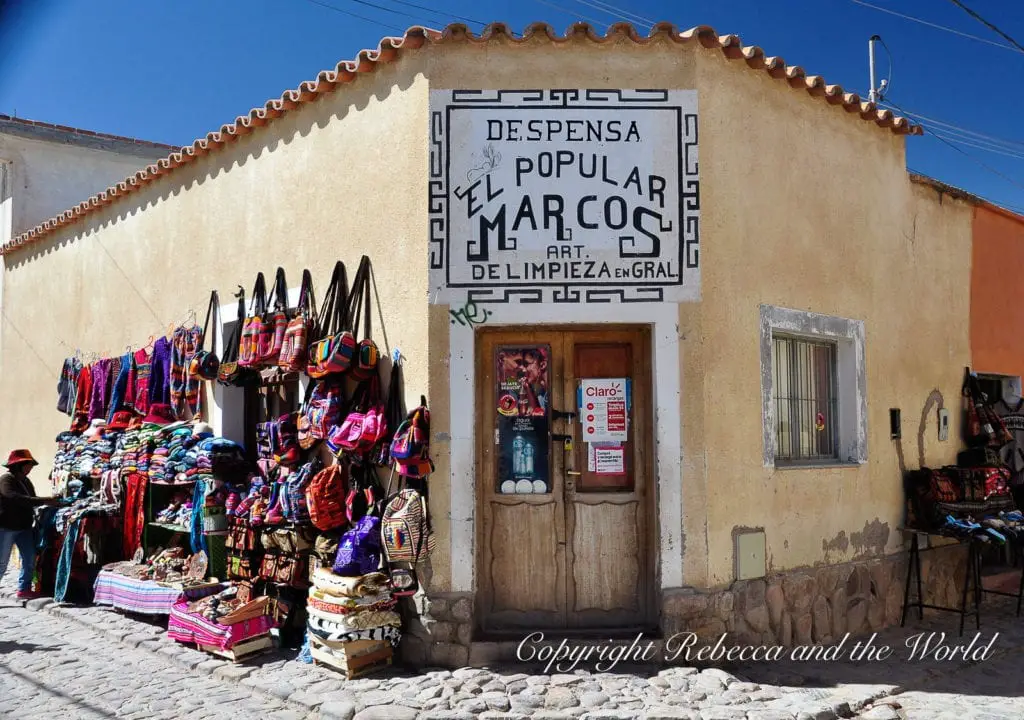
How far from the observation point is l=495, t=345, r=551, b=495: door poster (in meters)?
6.52

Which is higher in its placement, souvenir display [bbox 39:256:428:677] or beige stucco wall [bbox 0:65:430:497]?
beige stucco wall [bbox 0:65:430:497]

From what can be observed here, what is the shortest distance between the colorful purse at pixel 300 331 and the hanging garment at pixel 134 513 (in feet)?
8.46

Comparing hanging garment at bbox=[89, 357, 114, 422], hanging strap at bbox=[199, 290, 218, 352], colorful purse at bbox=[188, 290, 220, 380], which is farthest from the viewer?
hanging garment at bbox=[89, 357, 114, 422]

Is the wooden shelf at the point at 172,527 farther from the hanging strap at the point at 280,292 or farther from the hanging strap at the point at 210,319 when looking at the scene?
the hanging strap at the point at 280,292

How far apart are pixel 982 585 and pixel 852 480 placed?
264 cm

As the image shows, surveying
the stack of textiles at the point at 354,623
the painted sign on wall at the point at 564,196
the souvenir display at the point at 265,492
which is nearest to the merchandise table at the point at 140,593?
the souvenir display at the point at 265,492

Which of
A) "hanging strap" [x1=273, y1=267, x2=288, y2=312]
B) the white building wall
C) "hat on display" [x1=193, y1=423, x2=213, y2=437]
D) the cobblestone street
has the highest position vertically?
the white building wall

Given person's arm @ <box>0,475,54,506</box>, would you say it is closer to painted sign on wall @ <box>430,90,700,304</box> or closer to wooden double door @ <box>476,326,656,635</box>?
wooden double door @ <box>476,326,656,635</box>

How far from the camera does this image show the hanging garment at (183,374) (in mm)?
8773

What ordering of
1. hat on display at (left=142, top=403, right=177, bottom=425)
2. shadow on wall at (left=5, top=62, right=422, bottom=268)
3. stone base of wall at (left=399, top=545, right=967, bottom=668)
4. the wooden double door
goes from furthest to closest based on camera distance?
1. hat on display at (left=142, top=403, right=177, bottom=425)
2. shadow on wall at (left=5, top=62, right=422, bottom=268)
3. the wooden double door
4. stone base of wall at (left=399, top=545, right=967, bottom=668)

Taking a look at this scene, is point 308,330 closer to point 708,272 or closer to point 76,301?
point 708,272

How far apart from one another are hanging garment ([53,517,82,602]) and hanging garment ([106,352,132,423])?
1.36 meters

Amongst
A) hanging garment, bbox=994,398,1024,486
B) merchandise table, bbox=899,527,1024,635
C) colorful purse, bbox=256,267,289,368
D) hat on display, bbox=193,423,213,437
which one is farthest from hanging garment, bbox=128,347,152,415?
hanging garment, bbox=994,398,1024,486

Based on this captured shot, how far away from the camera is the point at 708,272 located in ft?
21.2
